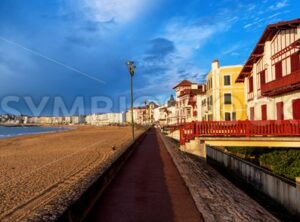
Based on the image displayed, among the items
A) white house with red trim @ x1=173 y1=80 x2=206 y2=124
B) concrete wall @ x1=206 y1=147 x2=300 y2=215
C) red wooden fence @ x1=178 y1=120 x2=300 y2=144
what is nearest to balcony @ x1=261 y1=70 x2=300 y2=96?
red wooden fence @ x1=178 y1=120 x2=300 y2=144

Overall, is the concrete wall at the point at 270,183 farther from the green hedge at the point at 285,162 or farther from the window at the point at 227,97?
the window at the point at 227,97

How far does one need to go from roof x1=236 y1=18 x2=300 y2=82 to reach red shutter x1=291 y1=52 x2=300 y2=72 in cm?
226

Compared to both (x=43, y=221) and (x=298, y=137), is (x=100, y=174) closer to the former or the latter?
(x=43, y=221)

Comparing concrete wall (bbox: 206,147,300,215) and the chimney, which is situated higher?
the chimney

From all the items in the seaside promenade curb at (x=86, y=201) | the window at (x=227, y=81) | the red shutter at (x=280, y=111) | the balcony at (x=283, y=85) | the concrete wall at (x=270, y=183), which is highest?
the window at (x=227, y=81)

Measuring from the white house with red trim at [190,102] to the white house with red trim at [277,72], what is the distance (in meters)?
24.5

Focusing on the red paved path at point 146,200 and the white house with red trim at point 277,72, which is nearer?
the red paved path at point 146,200

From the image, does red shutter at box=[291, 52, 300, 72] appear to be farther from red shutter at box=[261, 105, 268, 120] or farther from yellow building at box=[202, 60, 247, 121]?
yellow building at box=[202, 60, 247, 121]

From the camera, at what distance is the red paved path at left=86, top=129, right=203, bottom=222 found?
22.9ft

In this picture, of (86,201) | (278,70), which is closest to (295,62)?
(278,70)

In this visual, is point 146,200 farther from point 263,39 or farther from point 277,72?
point 263,39

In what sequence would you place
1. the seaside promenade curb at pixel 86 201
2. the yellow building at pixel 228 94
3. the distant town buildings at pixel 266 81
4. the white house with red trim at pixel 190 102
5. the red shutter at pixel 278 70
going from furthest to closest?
the white house with red trim at pixel 190 102 < the yellow building at pixel 228 94 < the red shutter at pixel 278 70 < the distant town buildings at pixel 266 81 < the seaside promenade curb at pixel 86 201

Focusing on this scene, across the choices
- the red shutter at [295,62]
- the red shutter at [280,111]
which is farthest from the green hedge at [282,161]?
the red shutter at [295,62]

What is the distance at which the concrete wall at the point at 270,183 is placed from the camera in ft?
34.7
